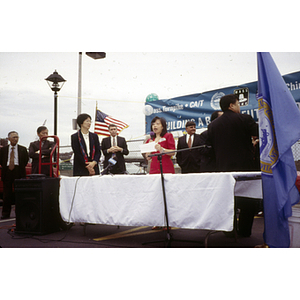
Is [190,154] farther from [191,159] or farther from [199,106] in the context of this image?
[199,106]

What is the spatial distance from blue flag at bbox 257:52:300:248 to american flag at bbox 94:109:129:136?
275 inches

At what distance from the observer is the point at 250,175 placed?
2.61 metres

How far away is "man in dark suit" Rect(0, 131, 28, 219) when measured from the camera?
530cm

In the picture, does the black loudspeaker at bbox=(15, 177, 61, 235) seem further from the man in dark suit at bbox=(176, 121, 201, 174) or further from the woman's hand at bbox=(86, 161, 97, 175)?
the man in dark suit at bbox=(176, 121, 201, 174)

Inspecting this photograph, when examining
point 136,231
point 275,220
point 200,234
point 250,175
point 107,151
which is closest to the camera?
point 275,220

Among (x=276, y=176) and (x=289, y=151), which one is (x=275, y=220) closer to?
Answer: (x=276, y=176)

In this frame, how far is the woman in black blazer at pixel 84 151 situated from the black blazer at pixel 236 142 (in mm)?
1903

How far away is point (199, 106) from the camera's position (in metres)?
5.55

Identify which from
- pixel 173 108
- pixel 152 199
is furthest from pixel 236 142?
pixel 173 108

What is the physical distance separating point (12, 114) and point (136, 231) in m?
3.46

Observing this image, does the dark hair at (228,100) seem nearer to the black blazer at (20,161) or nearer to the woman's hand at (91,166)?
the woman's hand at (91,166)

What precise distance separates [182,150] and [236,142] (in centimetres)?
64

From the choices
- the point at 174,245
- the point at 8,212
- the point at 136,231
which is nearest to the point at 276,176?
the point at 174,245

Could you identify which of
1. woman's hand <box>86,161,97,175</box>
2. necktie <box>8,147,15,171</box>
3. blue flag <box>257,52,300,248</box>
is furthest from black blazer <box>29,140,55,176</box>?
blue flag <box>257,52,300,248</box>
